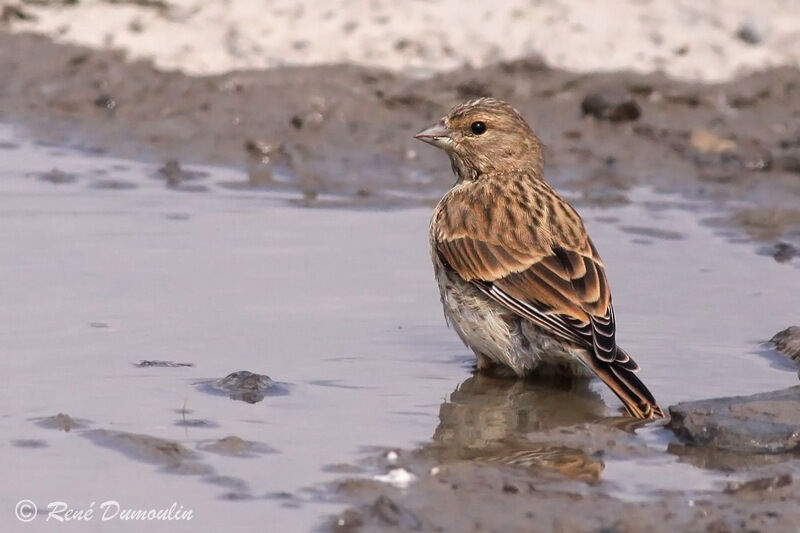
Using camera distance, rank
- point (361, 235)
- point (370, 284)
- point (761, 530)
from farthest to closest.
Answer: point (361, 235) → point (370, 284) → point (761, 530)

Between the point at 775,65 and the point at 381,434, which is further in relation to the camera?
the point at 775,65

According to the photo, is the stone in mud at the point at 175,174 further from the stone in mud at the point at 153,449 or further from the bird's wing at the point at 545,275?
the stone in mud at the point at 153,449

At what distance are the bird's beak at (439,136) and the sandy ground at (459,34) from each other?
141 inches

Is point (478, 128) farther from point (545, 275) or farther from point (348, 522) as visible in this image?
point (348, 522)

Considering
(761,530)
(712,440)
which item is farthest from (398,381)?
(761,530)

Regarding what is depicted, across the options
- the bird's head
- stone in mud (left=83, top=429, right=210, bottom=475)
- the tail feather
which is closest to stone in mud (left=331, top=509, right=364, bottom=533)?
stone in mud (left=83, top=429, right=210, bottom=475)

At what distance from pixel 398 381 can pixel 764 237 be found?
10.3 ft

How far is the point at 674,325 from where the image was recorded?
736cm

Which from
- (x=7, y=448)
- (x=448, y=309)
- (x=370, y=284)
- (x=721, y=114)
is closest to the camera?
(x=7, y=448)

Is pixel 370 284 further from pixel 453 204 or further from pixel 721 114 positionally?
pixel 721 114

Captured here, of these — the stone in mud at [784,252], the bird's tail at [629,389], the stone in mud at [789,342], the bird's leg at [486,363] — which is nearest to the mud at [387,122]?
the stone in mud at [784,252]

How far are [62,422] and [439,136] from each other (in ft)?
9.20

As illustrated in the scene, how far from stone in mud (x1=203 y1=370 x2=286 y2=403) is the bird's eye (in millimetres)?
2079

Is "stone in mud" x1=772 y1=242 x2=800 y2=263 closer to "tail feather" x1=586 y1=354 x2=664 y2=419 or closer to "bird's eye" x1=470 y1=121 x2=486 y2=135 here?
"bird's eye" x1=470 y1=121 x2=486 y2=135
